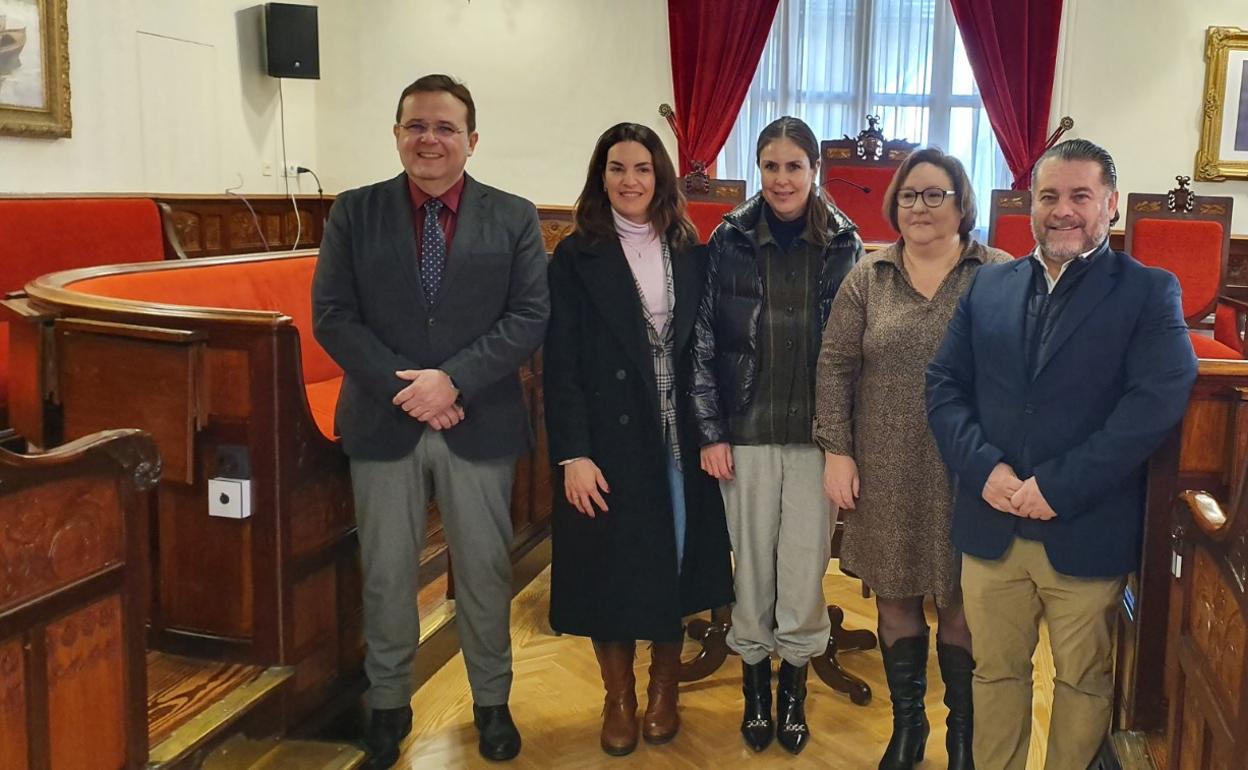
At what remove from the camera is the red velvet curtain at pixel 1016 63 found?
6434mm

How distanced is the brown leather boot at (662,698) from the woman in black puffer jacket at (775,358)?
0.33 metres

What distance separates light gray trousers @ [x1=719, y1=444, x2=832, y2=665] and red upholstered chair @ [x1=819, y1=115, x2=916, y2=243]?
319cm

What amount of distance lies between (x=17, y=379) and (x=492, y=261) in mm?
1177

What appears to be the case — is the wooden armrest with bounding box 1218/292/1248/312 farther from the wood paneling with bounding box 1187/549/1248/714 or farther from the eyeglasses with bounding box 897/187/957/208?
the wood paneling with bounding box 1187/549/1248/714

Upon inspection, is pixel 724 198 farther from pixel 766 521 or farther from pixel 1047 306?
pixel 1047 306

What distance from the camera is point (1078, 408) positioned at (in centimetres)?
180

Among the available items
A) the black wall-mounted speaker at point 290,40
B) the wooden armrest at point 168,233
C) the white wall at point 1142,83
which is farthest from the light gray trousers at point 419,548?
the white wall at point 1142,83

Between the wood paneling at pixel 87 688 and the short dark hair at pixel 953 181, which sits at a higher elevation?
the short dark hair at pixel 953 181

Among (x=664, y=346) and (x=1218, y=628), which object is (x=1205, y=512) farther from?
(x=664, y=346)

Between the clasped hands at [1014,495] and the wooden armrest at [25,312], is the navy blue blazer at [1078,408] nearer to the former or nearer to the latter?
the clasped hands at [1014,495]

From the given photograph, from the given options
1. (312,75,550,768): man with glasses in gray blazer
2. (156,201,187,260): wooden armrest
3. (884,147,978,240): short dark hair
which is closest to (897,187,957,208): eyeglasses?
(884,147,978,240): short dark hair

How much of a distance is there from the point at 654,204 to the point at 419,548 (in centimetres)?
96

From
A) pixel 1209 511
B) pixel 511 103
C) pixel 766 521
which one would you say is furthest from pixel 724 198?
pixel 1209 511

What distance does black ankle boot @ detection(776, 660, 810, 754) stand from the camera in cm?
246
